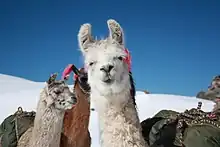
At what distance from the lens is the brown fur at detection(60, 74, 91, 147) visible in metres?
4.32

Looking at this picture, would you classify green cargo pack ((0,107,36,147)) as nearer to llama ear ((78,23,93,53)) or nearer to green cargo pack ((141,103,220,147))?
green cargo pack ((141,103,220,147))

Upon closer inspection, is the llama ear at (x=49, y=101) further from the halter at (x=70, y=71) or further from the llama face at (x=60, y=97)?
the halter at (x=70, y=71)

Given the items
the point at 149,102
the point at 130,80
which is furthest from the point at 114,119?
the point at 149,102

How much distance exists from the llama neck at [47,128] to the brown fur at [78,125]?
14cm

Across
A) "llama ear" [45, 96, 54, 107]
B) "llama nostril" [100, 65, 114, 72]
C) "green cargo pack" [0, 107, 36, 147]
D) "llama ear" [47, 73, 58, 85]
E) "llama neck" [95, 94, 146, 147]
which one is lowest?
"llama neck" [95, 94, 146, 147]

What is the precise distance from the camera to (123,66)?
10.0ft

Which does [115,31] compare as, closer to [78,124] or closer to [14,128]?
[78,124]

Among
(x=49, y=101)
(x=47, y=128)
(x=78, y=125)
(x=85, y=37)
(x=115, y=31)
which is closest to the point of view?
(x=115, y=31)

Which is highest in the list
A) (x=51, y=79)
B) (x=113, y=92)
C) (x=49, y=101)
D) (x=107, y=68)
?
(x=51, y=79)

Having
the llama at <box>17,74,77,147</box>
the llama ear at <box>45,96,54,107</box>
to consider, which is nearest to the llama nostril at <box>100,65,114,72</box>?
the llama at <box>17,74,77,147</box>

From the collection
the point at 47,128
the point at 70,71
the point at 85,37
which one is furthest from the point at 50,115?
the point at 85,37

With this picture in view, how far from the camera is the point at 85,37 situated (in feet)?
10.8

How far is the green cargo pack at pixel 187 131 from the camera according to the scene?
3160 millimetres

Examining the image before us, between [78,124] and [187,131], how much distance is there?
1.50 metres
